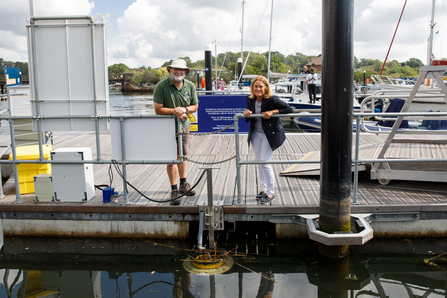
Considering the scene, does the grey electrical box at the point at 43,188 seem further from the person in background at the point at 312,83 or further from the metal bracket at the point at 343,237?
the person in background at the point at 312,83

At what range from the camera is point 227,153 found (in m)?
7.96

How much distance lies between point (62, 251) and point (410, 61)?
5981 inches

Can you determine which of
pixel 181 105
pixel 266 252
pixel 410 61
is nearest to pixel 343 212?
pixel 266 252

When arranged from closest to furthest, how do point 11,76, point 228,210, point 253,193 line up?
1. point 228,210
2. point 253,193
3. point 11,76

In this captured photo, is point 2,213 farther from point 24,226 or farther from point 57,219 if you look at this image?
point 57,219

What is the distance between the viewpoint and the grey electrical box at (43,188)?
5062 mm

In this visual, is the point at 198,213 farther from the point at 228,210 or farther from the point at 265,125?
the point at 265,125

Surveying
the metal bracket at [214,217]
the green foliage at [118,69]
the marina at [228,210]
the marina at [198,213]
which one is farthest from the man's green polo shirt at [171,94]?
the green foliage at [118,69]

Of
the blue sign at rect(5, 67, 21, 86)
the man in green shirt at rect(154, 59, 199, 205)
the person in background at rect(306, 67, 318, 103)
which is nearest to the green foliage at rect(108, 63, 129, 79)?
the person in background at rect(306, 67, 318, 103)

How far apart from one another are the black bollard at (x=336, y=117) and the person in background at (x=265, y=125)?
0.62m

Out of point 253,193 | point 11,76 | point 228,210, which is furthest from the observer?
point 11,76

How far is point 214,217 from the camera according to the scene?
4.62 meters

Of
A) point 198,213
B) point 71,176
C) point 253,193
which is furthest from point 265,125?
point 71,176

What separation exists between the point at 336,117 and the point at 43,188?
399 cm
